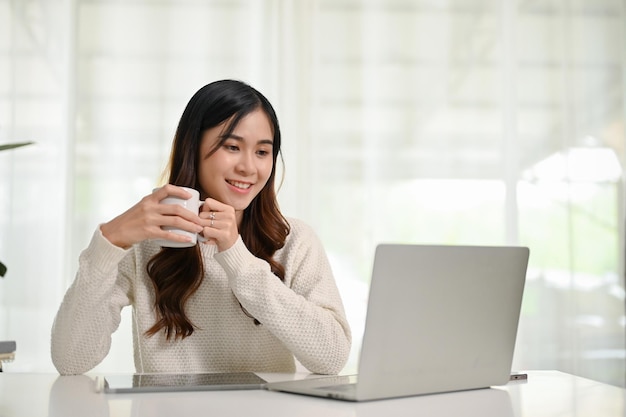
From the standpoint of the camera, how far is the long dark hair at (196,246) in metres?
1.47

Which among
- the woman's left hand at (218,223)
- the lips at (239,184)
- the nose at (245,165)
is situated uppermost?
the nose at (245,165)

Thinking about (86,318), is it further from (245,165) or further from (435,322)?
(435,322)

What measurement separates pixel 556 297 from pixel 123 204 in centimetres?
188

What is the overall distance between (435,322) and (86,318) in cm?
69

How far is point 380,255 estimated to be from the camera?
893mm

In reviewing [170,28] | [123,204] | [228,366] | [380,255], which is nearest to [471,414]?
[380,255]

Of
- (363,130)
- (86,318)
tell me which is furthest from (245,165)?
(363,130)

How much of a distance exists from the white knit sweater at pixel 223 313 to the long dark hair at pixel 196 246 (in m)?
0.03

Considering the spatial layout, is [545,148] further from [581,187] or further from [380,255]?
[380,255]

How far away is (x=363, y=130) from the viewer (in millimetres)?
3225

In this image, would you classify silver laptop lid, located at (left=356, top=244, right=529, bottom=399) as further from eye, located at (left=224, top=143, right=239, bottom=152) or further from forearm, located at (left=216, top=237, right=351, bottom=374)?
eye, located at (left=224, top=143, right=239, bottom=152)

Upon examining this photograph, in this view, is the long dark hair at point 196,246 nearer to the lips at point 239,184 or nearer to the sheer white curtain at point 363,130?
the lips at point 239,184

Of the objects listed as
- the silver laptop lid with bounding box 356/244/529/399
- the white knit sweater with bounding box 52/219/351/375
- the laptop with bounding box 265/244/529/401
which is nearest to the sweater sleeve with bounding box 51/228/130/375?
the white knit sweater with bounding box 52/219/351/375

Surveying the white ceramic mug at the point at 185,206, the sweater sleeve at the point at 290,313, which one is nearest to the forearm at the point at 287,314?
the sweater sleeve at the point at 290,313
